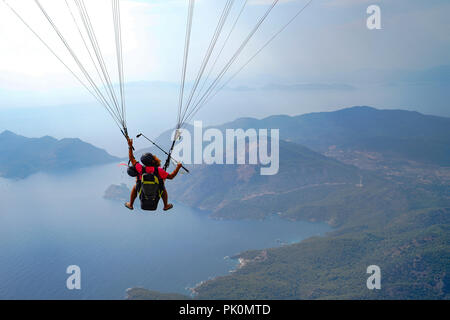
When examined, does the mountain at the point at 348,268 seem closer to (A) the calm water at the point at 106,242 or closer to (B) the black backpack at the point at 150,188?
(A) the calm water at the point at 106,242

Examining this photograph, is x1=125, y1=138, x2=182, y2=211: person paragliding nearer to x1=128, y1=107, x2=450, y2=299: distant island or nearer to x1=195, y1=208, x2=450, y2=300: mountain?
x1=195, y1=208, x2=450, y2=300: mountain

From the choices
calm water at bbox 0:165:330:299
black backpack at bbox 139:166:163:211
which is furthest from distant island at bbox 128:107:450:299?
black backpack at bbox 139:166:163:211

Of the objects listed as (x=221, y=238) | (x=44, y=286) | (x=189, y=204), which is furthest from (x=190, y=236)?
(x=44, y=286)

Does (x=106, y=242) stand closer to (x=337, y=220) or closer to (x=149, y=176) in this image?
(x=337, y=220)

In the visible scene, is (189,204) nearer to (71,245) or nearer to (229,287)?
(71,245)
